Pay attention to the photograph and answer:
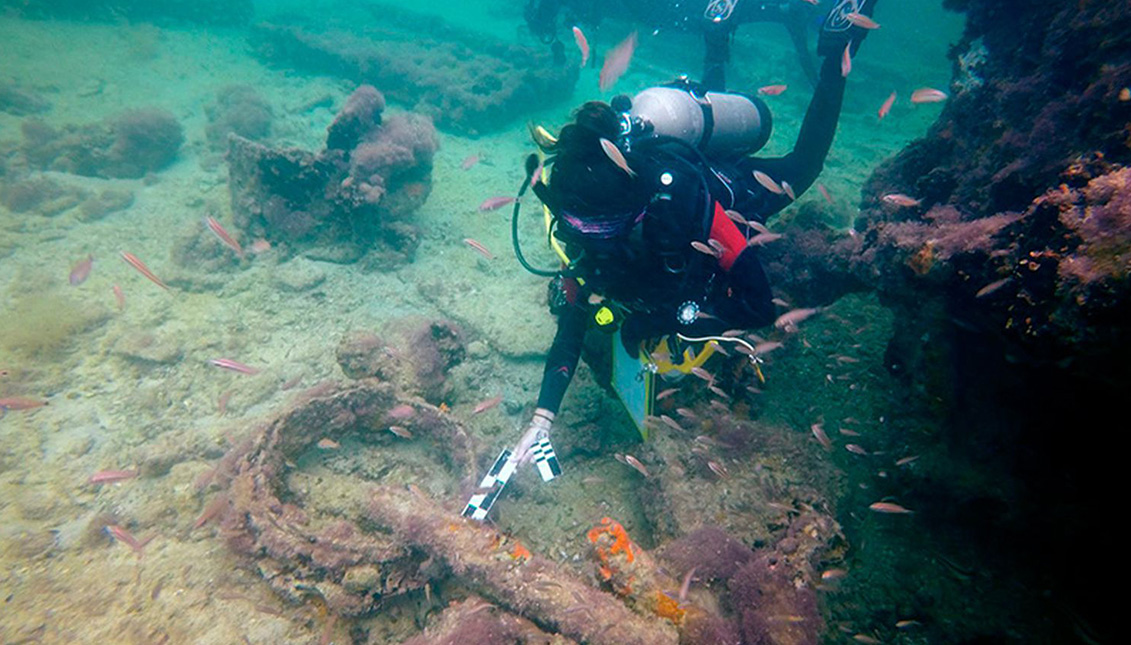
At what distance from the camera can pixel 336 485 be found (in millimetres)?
4566

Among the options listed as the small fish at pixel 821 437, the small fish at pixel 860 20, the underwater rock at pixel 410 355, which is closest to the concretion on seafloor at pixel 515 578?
the underwater rock at pixel 410 355

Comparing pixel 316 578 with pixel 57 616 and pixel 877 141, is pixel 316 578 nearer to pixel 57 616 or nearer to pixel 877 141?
pixel 57 616

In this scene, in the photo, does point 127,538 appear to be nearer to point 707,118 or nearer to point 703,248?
point 703,248

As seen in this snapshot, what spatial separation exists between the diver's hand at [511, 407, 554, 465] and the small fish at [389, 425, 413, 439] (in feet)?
4.07

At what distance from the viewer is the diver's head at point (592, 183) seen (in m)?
3.65

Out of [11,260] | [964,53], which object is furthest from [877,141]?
[11,260]

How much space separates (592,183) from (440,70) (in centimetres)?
1456

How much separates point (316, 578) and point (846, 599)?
13.6ft

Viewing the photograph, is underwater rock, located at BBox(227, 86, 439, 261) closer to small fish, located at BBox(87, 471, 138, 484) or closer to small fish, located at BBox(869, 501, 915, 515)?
small fish, located at BBox(87, 471, 138, 484)

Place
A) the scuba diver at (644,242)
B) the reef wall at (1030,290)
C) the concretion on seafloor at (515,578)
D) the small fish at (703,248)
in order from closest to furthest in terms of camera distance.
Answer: the reef wall at (1030,290)
the concretion on seafloor at (515,578)
the scuba diver at (644,242)
the small fish at (703,248)

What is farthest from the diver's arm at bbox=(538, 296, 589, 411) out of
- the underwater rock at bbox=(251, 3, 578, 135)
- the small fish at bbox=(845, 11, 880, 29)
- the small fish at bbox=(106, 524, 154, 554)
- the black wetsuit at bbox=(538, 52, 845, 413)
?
the underwater rock at bbox=(251, 3, 578, 135)

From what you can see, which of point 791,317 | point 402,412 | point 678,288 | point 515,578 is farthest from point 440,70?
point 515,578

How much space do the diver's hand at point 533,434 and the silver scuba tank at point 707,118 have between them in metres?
3.21

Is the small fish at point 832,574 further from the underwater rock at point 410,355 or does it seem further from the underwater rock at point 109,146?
the underwater rock at point 109,146
